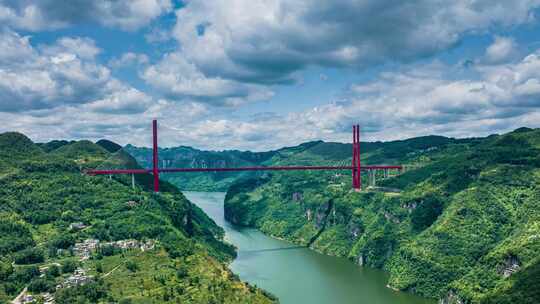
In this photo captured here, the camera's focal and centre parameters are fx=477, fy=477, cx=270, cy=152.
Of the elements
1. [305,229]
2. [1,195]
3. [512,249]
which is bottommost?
[305,229]

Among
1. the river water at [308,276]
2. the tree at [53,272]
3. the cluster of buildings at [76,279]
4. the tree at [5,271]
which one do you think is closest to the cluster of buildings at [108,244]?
the tree at [53,272]

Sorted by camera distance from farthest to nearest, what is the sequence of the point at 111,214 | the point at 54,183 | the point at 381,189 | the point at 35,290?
the point at 381,189, the point at 54,183, the point at 111,214, the point at 35,290

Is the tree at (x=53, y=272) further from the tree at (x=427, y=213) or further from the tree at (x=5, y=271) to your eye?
the tree at (x=427, y=213)

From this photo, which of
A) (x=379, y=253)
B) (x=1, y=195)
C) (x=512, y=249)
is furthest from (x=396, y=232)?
(x=1, y=195)

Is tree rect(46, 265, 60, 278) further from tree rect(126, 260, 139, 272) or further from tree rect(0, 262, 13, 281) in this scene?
tree rect(126, 260, 139, 272)

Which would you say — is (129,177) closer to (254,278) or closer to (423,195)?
(254,278)

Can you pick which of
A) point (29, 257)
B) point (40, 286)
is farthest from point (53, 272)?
point (29, 257)

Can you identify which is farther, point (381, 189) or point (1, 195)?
point (381, 189)

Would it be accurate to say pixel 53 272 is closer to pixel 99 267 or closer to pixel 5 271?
pixel 99 267
